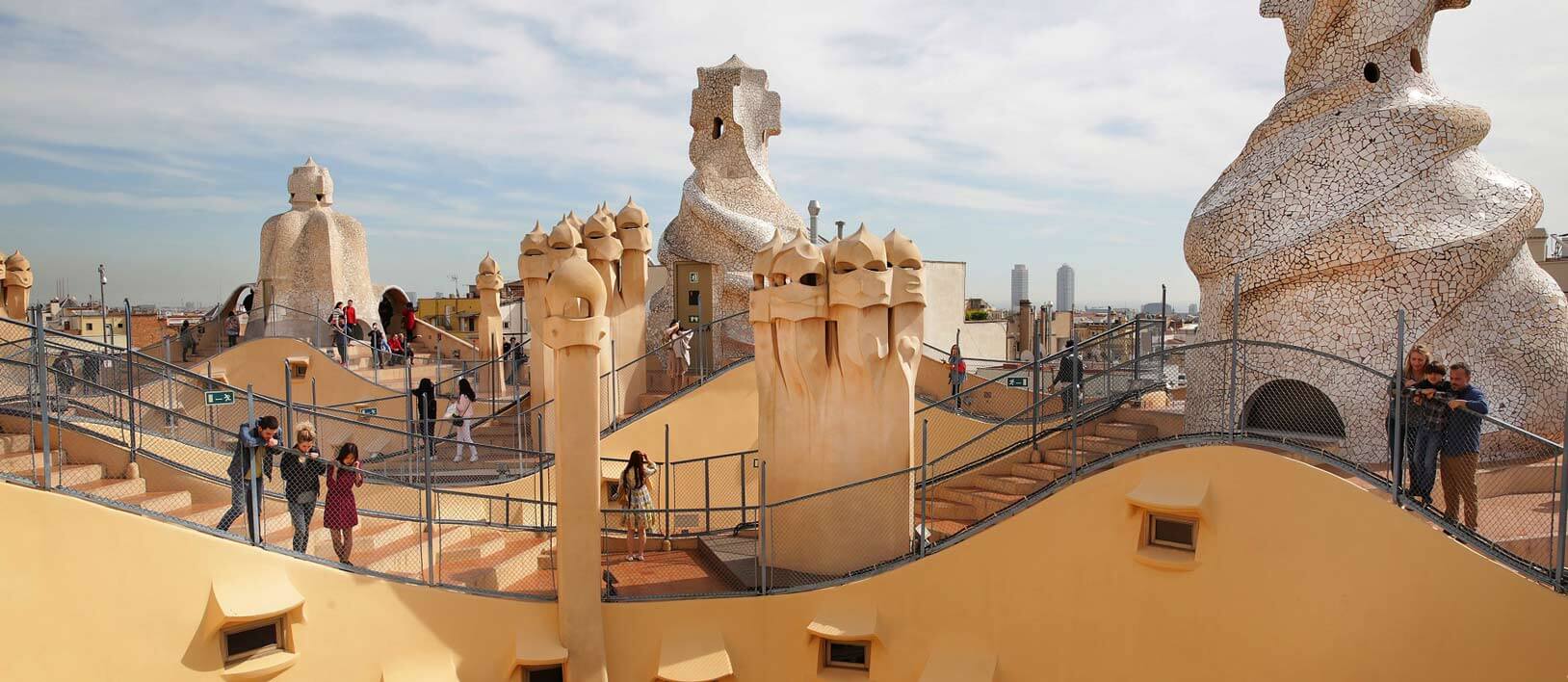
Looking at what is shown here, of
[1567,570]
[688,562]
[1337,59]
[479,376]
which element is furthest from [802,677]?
[479,376]

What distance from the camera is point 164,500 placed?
8766 mm

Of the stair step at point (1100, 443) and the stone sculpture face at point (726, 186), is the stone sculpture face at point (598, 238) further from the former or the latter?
the stair step at point (1100, 443)

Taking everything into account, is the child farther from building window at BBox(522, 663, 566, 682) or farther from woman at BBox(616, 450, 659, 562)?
building window at BBox(522, 663, 566, 682)

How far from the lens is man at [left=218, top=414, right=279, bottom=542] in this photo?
7.66 m

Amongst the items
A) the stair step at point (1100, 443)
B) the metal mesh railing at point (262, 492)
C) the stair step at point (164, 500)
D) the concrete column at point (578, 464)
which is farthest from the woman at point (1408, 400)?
the stair step at point (164, 500)

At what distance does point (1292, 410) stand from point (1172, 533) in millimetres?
2675

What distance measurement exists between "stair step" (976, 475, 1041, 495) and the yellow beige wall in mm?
1458

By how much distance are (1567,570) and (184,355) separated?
19.3 metres

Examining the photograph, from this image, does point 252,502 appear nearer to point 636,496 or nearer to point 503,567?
point 503,567

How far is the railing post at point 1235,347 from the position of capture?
8.05 m

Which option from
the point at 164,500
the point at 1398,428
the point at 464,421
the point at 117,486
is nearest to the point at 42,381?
the point at 117,486

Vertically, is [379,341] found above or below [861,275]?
below

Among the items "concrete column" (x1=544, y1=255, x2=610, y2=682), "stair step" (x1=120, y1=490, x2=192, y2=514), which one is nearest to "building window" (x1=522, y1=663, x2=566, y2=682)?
"concrete column" (x1=544, y1=255, x2=610, y2=682)

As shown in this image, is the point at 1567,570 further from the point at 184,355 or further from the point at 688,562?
the point at 184,355
